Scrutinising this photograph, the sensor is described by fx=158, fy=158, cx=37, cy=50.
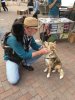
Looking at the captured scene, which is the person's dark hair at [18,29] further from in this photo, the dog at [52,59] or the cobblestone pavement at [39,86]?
the cobblestone pavement at [39,86]

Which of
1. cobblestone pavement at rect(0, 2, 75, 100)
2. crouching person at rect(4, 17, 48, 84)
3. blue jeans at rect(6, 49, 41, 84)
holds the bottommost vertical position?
cobblestone pavement at rect(0, 2, 75, 100)

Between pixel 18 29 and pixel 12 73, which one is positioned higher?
pixel 18 29

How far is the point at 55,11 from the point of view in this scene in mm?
4812

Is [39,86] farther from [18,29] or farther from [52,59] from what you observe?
[18,29]

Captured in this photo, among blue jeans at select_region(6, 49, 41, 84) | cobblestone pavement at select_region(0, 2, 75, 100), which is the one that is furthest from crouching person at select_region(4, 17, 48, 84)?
cobblestone pavement at select_region(0, 2, 75, 100)

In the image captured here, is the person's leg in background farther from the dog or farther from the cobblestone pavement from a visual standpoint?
the dog

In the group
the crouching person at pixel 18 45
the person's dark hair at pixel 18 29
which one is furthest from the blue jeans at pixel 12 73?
the person's dark hair at pixel 18 29

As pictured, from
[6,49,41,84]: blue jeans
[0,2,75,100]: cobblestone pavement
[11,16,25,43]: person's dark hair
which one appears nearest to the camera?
[11,16,25,43]: person's dark hair

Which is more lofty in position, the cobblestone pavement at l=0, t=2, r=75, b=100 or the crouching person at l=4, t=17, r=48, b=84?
the crouching person at l=4, t=17, r=48, b=84

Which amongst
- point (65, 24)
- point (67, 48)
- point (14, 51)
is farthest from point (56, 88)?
point (65, 24)

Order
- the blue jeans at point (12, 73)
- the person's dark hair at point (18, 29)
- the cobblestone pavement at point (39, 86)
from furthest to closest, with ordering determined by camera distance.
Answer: the blue jeans at point (12, 73)
the cobblestone pavement at point (39, 86)
the person's dark hair at point (18, 29)

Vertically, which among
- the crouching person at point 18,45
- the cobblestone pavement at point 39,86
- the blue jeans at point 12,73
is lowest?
the cobblestone pavement at point 39,86

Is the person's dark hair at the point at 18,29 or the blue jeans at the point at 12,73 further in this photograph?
the blue jeans at the point at 12,73

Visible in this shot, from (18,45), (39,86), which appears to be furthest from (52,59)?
(18,45)
